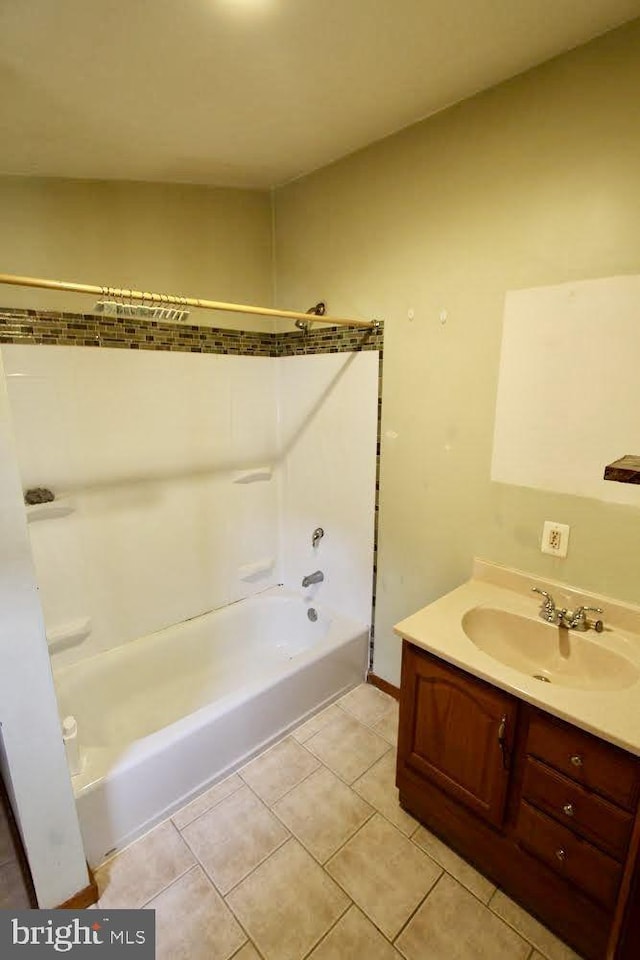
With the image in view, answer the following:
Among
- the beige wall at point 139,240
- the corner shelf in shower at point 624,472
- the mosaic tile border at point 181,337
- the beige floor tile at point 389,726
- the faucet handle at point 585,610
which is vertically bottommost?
the beige floor tile at point 389,726

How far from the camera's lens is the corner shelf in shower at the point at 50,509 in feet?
5.89

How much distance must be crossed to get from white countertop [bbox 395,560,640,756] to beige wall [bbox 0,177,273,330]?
5.84ft

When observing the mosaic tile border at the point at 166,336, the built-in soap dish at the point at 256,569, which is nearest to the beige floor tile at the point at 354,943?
the built-in soap dish at the point at 256,569

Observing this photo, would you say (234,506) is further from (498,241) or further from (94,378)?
(498,241)

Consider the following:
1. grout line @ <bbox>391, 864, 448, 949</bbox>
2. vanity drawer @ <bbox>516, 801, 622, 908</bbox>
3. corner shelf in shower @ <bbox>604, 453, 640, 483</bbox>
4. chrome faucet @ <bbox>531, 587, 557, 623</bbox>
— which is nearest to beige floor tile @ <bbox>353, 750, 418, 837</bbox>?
grout line @ <bbox>391, 864, 448, 949</bbox>

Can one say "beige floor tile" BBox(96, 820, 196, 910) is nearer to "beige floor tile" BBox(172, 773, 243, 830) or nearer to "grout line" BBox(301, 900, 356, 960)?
"beige floor tile" BBox(172, 773, 243, 830)

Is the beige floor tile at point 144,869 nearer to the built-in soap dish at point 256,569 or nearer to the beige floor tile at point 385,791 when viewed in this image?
the beige floor tile at point 385,791

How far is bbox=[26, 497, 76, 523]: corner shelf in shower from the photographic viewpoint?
180 centimetres

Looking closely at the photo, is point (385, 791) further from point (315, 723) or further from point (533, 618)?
point (533, 618)

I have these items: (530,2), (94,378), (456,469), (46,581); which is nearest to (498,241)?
(530,2)

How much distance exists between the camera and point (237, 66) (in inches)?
47.4

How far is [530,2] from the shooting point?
106cm

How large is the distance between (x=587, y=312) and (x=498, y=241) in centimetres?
42

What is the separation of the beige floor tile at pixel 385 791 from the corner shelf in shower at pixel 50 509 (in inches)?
66.6
